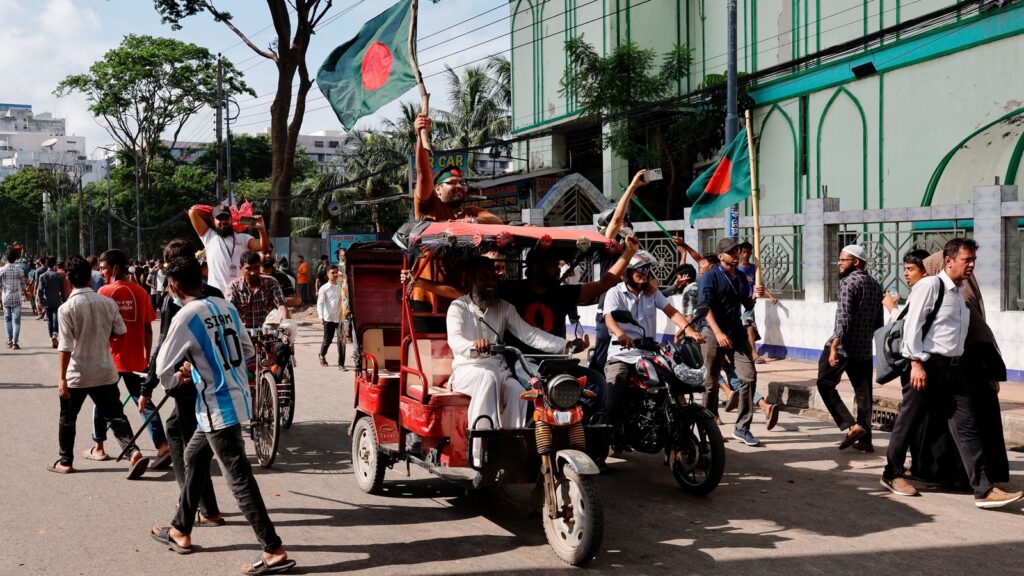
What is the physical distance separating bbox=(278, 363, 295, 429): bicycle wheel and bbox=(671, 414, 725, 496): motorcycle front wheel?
3.54 metres

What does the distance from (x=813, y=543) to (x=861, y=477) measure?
207cm

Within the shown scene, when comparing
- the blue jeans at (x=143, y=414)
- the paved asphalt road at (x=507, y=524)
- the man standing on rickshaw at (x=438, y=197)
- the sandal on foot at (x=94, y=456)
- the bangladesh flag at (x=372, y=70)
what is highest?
the bangladesh flag at (x=372, y=70)

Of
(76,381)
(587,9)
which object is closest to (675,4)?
(587,9)

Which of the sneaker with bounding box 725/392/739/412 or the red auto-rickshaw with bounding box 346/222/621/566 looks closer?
the red auto-rickshaw with bounding box 346/222/621/566

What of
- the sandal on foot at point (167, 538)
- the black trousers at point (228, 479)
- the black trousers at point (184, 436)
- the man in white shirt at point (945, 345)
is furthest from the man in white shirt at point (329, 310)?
the man in white shirt at point (945, 345)

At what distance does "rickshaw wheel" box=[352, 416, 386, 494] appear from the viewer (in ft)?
22.1

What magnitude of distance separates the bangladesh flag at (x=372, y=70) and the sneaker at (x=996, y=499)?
6.69 metres

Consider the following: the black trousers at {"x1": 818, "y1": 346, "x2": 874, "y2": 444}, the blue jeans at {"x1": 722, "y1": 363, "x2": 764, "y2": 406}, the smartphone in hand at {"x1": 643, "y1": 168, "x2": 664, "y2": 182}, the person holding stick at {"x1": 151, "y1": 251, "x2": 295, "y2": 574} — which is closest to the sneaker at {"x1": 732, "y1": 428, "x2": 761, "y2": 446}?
the blue jeans at {"x1": 722, "y1": 363, "x2": 764, "y2": 406}

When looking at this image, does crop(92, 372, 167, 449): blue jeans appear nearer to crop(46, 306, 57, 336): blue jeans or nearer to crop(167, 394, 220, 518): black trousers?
crop(167, 394, 220, 518): black trousers

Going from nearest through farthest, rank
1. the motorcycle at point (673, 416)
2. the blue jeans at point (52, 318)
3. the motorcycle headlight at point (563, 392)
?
the motorcycle headlight at point (563, 392)
the motorcycle at point (673, 416)
the blue jeans at point (52, 318)

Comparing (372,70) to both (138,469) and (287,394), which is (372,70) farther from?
(138,469)

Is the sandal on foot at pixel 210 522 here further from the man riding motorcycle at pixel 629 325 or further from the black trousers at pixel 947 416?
the black trousers at pixel 947 416

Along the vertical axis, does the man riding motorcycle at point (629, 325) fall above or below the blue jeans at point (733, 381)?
above

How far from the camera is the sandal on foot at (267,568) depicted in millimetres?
4951
